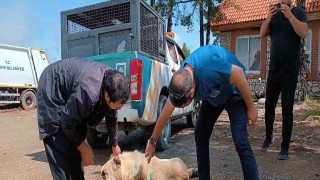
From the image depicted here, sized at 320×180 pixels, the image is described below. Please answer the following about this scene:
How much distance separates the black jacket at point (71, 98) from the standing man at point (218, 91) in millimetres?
531

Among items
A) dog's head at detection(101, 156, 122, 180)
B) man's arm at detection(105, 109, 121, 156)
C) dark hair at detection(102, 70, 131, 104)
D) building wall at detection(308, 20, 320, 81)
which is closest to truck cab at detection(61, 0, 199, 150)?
man's arm at detection(105, 109, 121, 156)

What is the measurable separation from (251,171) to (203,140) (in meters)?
0.59

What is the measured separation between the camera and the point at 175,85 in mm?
2303

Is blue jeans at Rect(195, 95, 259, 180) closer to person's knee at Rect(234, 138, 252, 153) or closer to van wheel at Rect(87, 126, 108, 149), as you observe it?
person's knee at Rect(234, 138, 252, 153)

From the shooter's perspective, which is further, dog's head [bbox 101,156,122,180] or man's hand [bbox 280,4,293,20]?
man's hand [bbox 280,4,293,20]

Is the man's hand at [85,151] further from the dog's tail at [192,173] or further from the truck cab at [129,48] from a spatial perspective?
the truck cab at [129,48]

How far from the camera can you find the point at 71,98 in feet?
7.43

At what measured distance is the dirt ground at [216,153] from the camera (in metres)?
4.11

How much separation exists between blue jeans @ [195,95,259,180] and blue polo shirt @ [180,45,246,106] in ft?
0.58

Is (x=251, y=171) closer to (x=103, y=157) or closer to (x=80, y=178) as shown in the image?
(x=80, y=178)

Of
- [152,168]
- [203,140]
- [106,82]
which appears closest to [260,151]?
[203,140]

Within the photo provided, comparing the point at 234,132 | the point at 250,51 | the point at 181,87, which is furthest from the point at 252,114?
the point at 250,51

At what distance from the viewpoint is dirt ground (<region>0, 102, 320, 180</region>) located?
411 cm

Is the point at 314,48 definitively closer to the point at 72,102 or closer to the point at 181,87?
the point at 181,87
